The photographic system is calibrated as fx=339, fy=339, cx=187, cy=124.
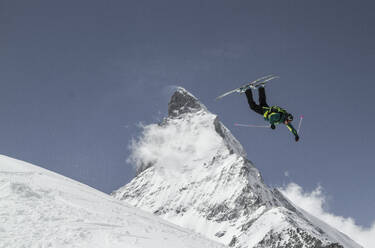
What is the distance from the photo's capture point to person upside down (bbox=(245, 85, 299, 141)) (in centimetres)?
1872

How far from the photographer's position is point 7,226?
1670 cm

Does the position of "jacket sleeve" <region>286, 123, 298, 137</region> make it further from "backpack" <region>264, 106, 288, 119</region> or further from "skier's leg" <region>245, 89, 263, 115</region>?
"skier's leg" <region>245, 89, 263, 115</region>

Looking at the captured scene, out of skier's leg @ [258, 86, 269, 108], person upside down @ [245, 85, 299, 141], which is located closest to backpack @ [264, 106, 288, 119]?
person upside down @ [245, 85, 299, 141]

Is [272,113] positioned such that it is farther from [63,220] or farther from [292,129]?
[63,220]

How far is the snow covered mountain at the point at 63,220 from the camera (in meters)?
Result: 16.7

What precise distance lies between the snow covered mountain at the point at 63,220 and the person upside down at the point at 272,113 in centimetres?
969

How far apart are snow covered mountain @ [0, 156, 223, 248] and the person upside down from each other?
382 inches

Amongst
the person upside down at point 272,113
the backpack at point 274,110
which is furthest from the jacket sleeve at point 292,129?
the backpack at point 274,110

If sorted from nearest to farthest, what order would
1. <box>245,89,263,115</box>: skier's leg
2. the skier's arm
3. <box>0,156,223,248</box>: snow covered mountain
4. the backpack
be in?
1. <box>0,156,223,248</box>: snow covered mountain
2. the skier's arm
3. the backpack
4. <box>245,89,263,115</box>: skier's leg

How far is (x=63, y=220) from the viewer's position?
743 inches

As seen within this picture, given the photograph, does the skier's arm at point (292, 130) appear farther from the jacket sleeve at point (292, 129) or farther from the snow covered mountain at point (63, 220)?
the snow covered mountain at point (63, 220)

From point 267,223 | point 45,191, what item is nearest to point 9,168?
point 45,191

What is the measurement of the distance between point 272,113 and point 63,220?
1306cm

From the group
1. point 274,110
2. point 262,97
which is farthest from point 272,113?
point 262,97
